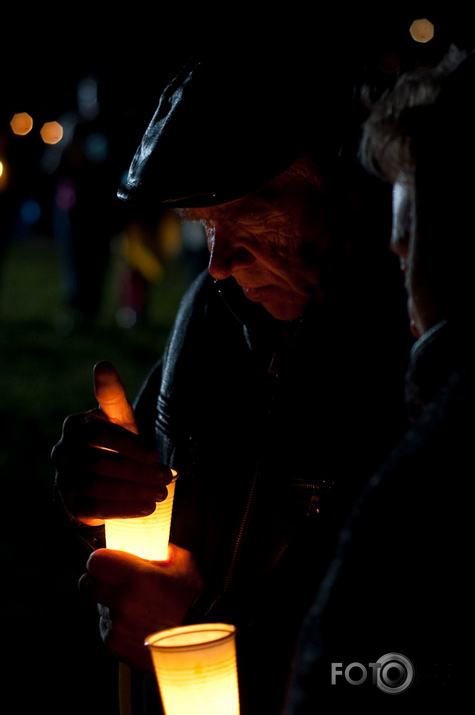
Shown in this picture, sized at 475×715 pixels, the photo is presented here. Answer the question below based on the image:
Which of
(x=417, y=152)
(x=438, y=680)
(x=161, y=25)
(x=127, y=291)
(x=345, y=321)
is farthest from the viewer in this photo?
(x=127, y=291)

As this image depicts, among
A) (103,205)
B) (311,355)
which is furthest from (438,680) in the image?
(103,205)

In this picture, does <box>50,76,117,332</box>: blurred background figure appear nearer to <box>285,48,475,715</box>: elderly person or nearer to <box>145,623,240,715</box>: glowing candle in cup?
<box>145,623,240,715</box>: glowing candle in cup

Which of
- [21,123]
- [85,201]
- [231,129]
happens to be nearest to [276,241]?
[231,129]

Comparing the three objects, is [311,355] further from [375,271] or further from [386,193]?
[386,193]

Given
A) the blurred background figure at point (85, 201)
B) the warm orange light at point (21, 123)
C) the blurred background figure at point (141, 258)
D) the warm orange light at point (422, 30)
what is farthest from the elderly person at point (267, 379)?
the blurred background figure at point (141, 258)

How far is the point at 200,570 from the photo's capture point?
2457 mm

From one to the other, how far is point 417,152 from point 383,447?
0.97m

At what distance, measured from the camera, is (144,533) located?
2.17 meters

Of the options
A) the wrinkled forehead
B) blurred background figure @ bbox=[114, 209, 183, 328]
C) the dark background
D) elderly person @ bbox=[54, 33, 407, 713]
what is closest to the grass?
the dark background

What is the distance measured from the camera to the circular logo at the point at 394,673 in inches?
41.9

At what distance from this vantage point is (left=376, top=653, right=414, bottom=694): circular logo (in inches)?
41.9

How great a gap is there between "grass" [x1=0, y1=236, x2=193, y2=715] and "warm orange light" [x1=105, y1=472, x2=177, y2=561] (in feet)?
1.84

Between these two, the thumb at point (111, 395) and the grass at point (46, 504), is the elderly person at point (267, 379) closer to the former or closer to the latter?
the thumb at point (111, 395)

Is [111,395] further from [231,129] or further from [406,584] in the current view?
[406,584]
